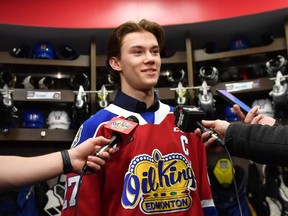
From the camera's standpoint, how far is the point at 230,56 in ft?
10.3

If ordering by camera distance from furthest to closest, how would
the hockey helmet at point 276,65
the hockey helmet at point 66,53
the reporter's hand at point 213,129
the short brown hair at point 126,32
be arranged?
1. the hockey helmet at point 66,53
2. the hockey helmet at point 276,65
3. the short brown hair at point 126,32
4. the reporter's hand at point 213,129

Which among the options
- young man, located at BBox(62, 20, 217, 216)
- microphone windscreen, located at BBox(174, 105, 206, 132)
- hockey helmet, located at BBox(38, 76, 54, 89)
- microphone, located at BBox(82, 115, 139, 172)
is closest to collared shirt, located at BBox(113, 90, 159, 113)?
young man, located at BBox(62, 20, 217, 216)

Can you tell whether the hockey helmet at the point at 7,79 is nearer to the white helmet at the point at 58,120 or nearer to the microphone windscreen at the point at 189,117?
the white helmet at the point at 58,120

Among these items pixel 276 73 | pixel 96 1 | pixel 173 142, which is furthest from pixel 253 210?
pixel 96 1

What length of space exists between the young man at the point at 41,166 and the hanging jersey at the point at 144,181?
9.9 inches

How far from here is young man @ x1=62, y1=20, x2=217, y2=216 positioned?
1.40 metres

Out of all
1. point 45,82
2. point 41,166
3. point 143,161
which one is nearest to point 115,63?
point 143,161

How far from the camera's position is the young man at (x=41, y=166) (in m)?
1.09

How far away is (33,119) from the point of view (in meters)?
3.13

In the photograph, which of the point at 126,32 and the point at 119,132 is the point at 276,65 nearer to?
the point at 126,32

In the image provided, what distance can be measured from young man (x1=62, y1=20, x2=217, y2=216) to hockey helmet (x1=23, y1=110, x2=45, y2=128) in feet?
5.38

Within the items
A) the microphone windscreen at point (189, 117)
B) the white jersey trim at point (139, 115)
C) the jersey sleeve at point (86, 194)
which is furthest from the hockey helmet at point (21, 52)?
the microphone windscreen at point (189, 117)

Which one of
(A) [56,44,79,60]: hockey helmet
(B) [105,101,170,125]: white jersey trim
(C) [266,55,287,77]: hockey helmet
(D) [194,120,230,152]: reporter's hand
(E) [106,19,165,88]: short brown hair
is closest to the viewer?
(D) [194,120,230,152]: reporter's hand

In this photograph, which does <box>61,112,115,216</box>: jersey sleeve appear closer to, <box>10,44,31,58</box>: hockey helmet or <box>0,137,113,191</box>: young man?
<box>0,137,113,191</box>: young man
